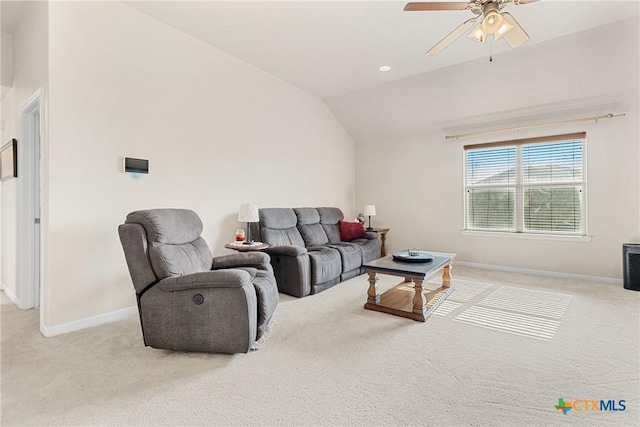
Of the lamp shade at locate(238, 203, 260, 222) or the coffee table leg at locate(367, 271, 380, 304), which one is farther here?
the lamp shade at locate(238, 203, 260, 222)

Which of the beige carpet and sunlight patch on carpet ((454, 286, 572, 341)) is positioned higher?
sunlight patch on carpet ((454, 286, 572, 341))

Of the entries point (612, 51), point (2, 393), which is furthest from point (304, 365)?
point (612, 51)

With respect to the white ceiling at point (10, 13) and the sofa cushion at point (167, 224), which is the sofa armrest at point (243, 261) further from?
the white ceiling at point (10, 13)

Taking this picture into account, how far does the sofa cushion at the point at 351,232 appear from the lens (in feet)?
16.6

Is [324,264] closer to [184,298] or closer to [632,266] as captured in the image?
[184,298]

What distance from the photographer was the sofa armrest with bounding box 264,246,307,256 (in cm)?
357

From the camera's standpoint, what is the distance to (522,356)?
216 cm

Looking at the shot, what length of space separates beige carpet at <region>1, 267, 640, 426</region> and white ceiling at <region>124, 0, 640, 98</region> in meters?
2.92

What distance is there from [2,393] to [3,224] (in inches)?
125

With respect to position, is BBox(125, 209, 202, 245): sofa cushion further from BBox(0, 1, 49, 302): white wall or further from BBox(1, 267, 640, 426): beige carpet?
BBox(0, 1, 49, 302): white wall

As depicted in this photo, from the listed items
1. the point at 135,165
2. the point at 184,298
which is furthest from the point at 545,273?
the point at 135,165

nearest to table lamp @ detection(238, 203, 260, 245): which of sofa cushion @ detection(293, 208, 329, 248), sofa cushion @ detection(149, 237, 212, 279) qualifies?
sofa cushion @ detection(149, 237, 212, 279)

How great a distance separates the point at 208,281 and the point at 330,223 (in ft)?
10.4

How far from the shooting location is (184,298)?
217 cm
